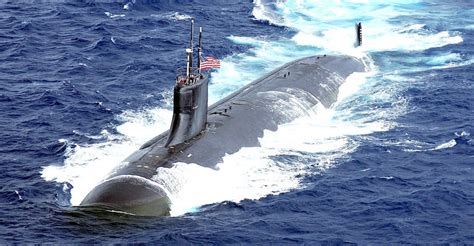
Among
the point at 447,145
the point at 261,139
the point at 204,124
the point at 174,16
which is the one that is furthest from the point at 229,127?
the point at 174,16

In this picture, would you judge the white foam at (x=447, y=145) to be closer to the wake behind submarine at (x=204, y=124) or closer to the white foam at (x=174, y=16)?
the wake behind submarine at (x=204, y=124)

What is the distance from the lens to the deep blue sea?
4022 centimetres

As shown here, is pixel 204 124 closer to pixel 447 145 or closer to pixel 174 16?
pixel 447 145

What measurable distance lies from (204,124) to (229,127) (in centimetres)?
179

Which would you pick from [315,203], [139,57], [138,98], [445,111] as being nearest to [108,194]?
[315,203]

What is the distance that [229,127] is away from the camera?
167ft

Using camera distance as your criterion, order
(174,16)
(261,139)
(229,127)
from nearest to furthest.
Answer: (229,127), (261,139), (174,16)

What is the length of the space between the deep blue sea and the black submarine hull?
→ 0.87 meters

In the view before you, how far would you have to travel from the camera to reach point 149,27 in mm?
79938

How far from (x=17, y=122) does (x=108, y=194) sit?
16374 mm

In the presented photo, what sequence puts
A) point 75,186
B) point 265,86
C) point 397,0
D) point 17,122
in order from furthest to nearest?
1. point 397,0
2. point 265,86
3. point 17,122
4. point 75,186

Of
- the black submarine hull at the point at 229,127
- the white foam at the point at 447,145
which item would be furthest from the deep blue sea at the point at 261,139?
the black submarine hull at the point at 229,127

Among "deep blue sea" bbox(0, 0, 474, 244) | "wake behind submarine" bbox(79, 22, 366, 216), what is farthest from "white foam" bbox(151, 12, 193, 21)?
"wake behind submarine" bbox(79, 22, 366, 216)

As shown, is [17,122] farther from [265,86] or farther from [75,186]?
[265,86]
